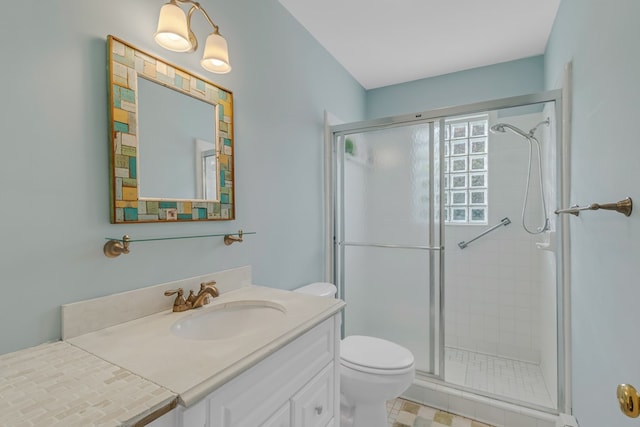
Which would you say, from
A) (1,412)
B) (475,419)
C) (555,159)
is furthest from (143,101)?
(475,419)

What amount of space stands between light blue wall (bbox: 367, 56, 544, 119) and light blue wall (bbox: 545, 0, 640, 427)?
89 cm

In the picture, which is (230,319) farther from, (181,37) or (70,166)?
(181,37)

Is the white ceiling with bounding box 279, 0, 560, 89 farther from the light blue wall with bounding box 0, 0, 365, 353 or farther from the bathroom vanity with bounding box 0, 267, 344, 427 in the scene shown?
the bathroom vanity with bounding box 0, 267, 344, 427

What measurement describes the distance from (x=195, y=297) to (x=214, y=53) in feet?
3.17

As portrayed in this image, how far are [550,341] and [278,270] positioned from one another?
1827 mm

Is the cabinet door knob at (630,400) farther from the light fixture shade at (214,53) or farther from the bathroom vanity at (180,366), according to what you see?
the light fixture shade at (214,53)

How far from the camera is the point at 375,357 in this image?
1.64m

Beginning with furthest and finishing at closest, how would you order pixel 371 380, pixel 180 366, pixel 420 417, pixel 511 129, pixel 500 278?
1. pixel 500 278
2. pixel 511 129
3. pixel 420 417
4. pixel 371 380
5. pixel 180 366

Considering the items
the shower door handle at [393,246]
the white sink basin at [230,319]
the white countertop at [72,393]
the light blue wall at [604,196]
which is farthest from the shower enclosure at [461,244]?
the white countertop at [72,393]

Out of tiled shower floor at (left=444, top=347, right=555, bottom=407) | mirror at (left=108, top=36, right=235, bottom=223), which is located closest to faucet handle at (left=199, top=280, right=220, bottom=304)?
mirror at (left=108, top=36, right=235, bottom=223)

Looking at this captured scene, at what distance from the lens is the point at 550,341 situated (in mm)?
1988

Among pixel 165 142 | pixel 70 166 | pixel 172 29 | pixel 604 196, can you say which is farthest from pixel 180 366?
pixel 604 196

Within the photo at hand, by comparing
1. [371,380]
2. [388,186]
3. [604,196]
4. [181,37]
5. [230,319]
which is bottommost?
[371,380]

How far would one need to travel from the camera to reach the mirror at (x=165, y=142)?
1.02m
